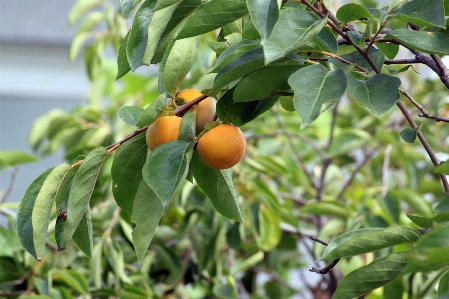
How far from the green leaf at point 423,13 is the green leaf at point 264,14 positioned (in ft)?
0.44

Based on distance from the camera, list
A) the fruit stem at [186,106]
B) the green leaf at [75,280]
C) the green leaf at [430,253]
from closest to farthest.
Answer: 1. the green leaf at [430,253]
2. the fruit stem at [186,106]
3. the green leaf at [75,280]

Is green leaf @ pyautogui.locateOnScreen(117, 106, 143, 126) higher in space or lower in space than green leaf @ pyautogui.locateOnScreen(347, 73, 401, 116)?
lower

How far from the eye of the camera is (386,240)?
0.51m

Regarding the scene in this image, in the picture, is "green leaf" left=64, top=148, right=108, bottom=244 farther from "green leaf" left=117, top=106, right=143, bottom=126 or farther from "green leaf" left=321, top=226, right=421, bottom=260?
"green leaf" left=321, top=226, right=421, bottom=260

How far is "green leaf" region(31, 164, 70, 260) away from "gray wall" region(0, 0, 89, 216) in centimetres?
262

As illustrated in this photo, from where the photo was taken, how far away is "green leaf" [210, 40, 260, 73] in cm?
53

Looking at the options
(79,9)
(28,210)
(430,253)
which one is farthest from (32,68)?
(430,253)

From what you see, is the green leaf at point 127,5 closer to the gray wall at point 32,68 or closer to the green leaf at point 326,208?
the green leaf at point 326,208

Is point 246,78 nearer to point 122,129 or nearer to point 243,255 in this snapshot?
point 122,129

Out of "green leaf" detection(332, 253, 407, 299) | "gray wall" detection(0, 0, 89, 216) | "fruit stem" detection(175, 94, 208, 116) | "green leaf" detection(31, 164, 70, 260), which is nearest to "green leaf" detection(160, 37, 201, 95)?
"fruit stem" detection(175, 94, 208, 116)

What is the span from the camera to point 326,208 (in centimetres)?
131

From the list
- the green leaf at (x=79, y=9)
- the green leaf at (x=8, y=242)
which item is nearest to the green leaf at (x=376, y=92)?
the green leaf at (x=8, y=242)

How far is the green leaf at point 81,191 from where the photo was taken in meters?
0.58

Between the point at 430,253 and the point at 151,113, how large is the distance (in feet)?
0.97
